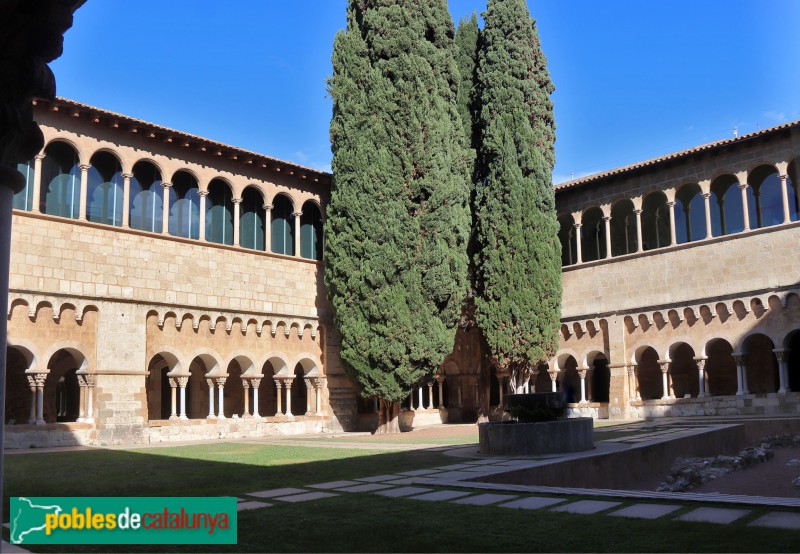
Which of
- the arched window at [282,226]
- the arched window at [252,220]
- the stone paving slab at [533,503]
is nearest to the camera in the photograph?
the stone paving slab at [533,503]

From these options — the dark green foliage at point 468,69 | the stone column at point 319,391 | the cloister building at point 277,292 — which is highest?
the dark green foliage at point 468,69

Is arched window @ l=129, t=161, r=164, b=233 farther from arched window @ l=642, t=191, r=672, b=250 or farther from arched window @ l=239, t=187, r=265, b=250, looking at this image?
arched window @ l=642, t=191, r=672, b=250

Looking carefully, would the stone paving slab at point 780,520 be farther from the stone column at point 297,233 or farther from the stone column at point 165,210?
the stone column at point 297,233

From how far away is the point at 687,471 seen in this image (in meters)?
11.7

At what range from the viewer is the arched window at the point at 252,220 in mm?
23734

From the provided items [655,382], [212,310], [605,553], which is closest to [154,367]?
[212,310]

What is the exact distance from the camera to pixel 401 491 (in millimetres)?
7820

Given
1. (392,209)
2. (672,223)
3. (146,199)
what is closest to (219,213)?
(146,199)

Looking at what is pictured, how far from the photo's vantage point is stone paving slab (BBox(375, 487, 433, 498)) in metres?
7.55

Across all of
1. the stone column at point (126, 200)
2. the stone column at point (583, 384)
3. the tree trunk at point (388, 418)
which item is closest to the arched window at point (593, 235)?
the stone column at point (583, 384)

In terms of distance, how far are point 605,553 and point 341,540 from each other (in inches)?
72.3

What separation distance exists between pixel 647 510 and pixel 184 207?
18424 millimetres

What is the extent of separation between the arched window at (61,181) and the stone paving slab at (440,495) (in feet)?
49.6

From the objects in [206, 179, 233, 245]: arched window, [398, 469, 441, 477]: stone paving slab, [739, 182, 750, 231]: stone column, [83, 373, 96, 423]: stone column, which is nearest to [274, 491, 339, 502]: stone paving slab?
[398, 469, 441, 477]: stone paving slab
